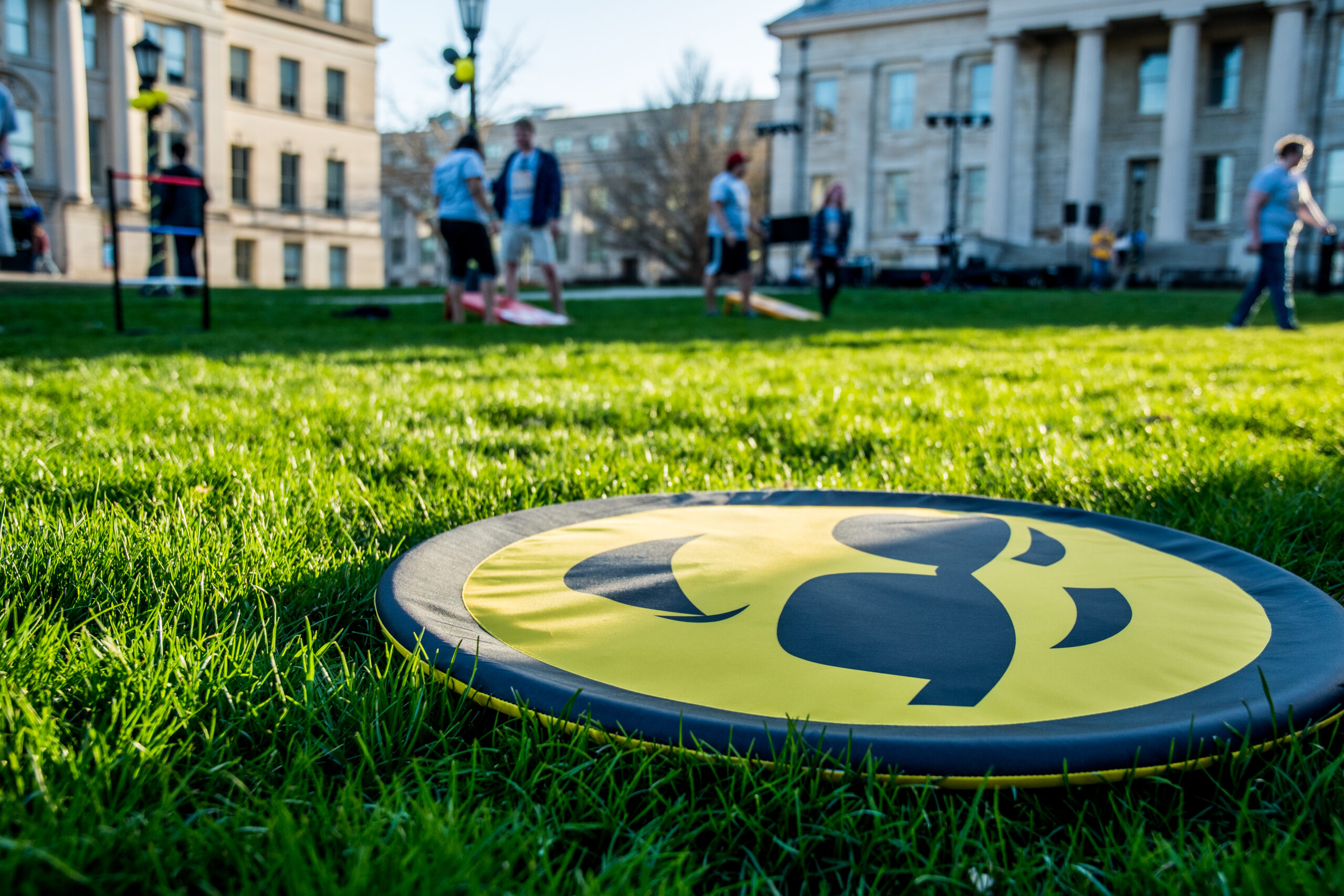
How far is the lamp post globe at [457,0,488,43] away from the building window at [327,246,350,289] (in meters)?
33.0

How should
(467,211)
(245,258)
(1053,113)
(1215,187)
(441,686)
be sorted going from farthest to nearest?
(1053,113), (245,258), (1215,187), (467,211), (441,686)

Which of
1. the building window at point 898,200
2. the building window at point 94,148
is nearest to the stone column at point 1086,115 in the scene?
the building window at point 898,200

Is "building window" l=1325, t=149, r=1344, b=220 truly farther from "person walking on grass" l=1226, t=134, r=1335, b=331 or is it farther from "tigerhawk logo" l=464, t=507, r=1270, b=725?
"tigerhawk logo" l=464, t=507, r=1270, b=725

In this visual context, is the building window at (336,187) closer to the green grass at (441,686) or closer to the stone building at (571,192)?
the stone building at (571,192)

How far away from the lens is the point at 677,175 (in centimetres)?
4247

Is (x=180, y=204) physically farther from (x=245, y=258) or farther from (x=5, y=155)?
(x=245, y=258)

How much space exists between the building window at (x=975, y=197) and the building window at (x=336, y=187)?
1055 inches

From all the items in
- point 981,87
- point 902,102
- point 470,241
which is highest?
point 981,87

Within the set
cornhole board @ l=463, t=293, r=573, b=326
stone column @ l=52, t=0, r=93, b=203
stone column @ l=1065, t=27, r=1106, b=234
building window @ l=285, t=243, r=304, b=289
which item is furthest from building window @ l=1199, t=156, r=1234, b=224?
stone column @ l=52, t=0, r=93, b=203

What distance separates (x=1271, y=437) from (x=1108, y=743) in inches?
111

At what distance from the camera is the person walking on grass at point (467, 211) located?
8625 mm

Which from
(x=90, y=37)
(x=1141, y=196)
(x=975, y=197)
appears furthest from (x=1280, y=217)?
(x=90, y=37)

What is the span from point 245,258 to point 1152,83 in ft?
122

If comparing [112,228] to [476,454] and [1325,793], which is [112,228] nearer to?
[476,454]
